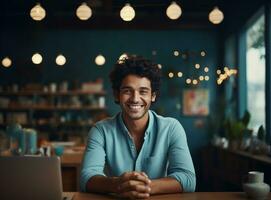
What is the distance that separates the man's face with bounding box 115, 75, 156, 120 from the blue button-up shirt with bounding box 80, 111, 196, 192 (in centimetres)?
10

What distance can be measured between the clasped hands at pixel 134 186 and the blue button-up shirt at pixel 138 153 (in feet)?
0.97

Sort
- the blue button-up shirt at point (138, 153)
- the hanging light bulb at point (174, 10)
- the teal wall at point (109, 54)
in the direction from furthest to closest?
the teal wall at point (109, 54) → the hanging light bulb at point (174, 10) → the blue button-up shirt at point (138, 153)

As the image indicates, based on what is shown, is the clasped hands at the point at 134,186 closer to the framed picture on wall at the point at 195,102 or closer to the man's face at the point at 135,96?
the man's face at the point at 135,96

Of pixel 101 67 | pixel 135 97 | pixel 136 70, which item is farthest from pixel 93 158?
pixel 101 67

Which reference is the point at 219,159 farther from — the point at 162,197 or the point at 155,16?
the point at 162,197

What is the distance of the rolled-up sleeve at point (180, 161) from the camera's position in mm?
2180

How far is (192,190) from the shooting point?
7.21 ft

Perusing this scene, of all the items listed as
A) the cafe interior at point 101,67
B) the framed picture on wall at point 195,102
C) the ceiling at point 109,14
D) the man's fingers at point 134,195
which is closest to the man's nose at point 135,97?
the man's fingers at point 134,195

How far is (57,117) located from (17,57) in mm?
1393

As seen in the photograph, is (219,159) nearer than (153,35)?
Yes

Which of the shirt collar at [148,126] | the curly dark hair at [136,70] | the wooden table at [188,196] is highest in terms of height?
the curly dark hair at [136,70]

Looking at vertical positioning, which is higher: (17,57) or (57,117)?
(17,57)

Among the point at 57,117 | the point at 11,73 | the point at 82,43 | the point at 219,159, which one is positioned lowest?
the point at 219,159

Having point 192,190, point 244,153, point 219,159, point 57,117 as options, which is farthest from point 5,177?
point 57,117
